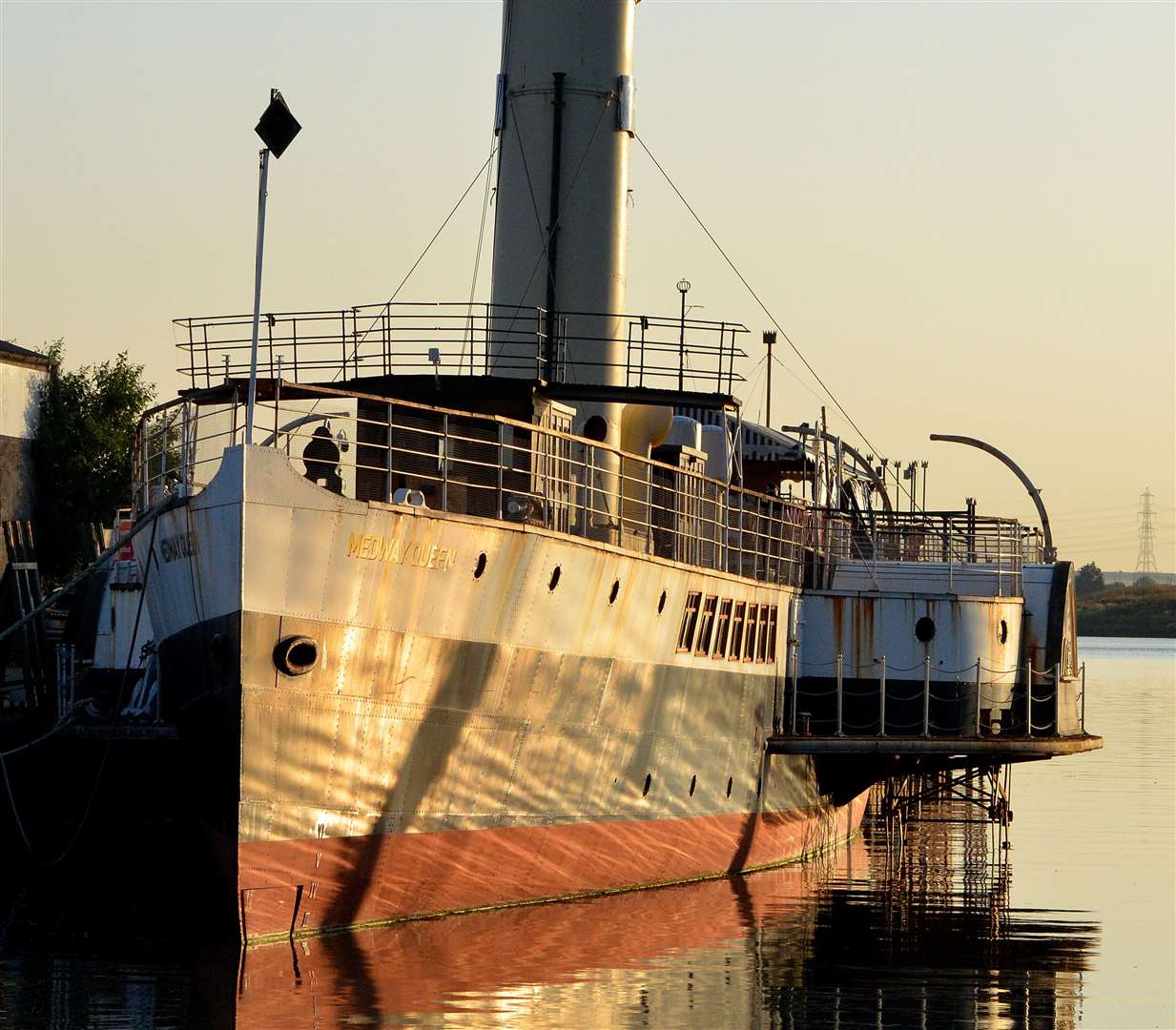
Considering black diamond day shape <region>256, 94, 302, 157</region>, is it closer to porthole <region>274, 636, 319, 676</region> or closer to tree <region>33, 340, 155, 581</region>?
porthole <region>274, 636, 319, 676</region>

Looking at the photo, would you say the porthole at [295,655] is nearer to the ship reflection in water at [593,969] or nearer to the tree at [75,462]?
the ship reflection in water at [593,969]

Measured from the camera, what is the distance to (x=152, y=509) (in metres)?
22.0

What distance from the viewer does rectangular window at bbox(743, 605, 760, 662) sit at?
90.5 ft

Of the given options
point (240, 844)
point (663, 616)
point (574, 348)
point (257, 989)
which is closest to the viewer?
point (257, 989)

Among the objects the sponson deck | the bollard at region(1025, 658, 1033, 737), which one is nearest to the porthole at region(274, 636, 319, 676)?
the sponson deck

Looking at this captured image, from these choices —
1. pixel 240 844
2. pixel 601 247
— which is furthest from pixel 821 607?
pixel 240 844

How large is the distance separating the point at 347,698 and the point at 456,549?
1.98 metres

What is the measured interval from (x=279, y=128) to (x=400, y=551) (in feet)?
14.1

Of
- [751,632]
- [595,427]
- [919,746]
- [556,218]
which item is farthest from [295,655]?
[919,746]

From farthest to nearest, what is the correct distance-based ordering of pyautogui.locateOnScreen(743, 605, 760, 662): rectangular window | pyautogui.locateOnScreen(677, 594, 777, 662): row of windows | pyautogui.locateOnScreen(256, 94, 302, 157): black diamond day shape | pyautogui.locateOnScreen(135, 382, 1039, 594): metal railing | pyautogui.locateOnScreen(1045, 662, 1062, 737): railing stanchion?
1. pyautogui.locateOnScreen(1045, 662, 1062, 737): railing stanchion
2. pyautogui.locateOnScreen(743, 605, 760, 662): rectangular window
3. pyautogui.locateOnScreen(677, 594, 777, 662): row of windows
4. pyautogui.locateOnScreen(135, 382, 1039, 594): metal railing
5. pyautogui.locateOnScreen(256, 94, 302, 157): black diamond day shape

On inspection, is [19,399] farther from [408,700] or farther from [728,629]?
[408,700]

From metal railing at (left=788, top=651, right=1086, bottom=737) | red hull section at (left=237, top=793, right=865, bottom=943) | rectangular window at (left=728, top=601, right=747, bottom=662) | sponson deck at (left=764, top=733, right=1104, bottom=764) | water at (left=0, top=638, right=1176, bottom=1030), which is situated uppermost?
rectangular window at (left=728, top=601, right=747, bottom=662)

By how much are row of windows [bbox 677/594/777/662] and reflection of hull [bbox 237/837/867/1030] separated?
3544 millimetres

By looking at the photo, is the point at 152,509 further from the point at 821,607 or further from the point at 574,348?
the point at 821,607
